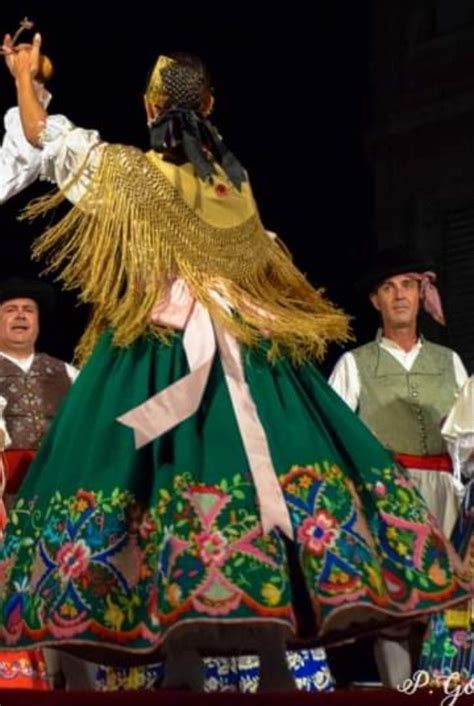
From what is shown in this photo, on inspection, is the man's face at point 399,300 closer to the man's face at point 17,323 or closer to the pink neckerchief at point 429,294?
the pink neckerchief at point 429,294

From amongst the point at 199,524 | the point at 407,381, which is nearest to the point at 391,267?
the point at 407,381

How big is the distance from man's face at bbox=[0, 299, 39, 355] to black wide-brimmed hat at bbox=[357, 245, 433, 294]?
1.16 metres

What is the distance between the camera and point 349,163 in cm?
884

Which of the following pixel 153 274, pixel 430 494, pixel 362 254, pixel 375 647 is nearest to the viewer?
pixel 153 274

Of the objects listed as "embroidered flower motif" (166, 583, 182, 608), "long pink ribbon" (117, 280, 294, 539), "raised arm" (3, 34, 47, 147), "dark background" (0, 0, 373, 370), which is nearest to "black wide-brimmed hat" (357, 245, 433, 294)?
"dark background" (0, 0, 373, 370)

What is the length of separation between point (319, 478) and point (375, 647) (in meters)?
1.46

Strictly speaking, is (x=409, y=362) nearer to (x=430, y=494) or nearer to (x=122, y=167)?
(x=430, y=494)

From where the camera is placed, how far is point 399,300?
22.3 feet

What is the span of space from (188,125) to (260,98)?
128 inches

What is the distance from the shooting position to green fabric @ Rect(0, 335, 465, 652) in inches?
179

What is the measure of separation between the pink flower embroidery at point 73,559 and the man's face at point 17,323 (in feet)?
6.83

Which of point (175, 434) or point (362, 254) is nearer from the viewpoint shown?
point (175, 434)

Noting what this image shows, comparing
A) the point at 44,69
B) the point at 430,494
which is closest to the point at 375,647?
the point at 430,494

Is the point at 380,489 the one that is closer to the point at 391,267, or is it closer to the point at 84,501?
the point at 84,501
